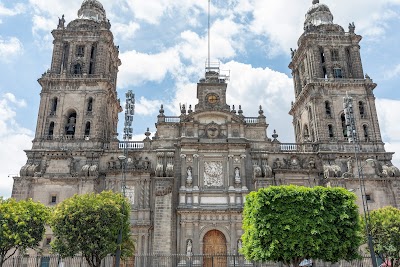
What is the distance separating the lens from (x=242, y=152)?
127 ft

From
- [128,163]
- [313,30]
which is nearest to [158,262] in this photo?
[128,163]

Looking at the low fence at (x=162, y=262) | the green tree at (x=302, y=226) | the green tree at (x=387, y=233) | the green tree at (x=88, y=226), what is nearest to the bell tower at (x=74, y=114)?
the low fence at (x=162, y=262)

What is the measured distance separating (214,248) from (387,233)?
14.6m

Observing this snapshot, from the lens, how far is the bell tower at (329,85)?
41281 millimetres

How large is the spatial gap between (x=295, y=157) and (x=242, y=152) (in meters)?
5.59

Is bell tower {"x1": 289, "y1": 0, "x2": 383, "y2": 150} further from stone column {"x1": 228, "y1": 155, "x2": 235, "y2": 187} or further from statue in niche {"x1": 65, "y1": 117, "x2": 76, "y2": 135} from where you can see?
statue in niche {"x1": 65, "y1": 117, "x2": 76, "y2": 135}

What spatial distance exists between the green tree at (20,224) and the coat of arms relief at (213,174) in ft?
49.0

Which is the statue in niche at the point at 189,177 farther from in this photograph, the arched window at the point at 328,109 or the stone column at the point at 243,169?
the arched window at the point at 328,109

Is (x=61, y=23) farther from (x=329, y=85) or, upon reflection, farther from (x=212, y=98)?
(x=329, y=85)

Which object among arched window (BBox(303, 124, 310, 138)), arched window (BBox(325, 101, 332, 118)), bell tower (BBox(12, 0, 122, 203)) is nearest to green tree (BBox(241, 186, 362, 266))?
arched window (BBox(325, 101, 332, 118))

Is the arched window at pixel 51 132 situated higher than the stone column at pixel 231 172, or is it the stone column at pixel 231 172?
the arched window at pixel 51 132

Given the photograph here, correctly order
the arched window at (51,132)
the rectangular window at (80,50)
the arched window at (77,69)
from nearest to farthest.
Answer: the arched window at (51,132) < the arched window at (77,69) < the rectangular window at (80,50)

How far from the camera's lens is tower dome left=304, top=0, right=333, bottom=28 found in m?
47.6

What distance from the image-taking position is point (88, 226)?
27406 mm
